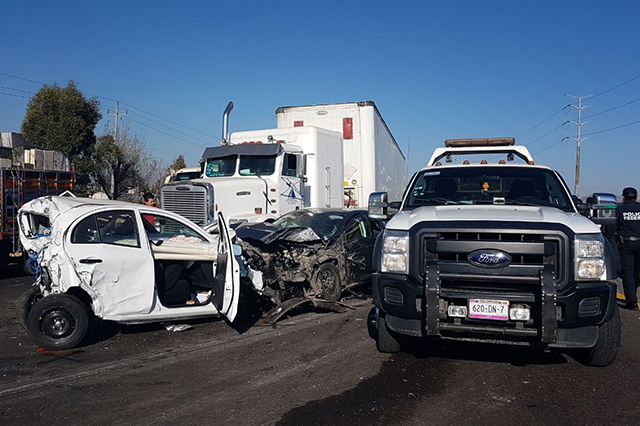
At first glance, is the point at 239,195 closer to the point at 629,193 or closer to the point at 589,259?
the point at 629,193

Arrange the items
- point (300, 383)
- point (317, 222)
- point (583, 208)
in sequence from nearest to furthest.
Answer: point (300, 383), point (583, 208), point (317, 222)

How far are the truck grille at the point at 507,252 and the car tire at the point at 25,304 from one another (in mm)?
5195

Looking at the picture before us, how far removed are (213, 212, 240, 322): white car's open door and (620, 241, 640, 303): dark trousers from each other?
627 centimetres

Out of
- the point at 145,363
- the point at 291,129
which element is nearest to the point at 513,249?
the point at 145,363

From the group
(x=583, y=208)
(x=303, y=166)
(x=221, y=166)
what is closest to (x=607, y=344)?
(x=583, y=208)

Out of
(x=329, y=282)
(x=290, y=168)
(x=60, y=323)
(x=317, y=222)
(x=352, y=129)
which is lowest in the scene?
(x=60, y=323)

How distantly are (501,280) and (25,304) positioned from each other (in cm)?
594

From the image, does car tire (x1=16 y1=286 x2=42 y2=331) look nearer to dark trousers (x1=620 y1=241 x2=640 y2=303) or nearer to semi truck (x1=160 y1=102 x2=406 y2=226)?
semi truck (x1=160 y1=102 x2=406 y2=226)

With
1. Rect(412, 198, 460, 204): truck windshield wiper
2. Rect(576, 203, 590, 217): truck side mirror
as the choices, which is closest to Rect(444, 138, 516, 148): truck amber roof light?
Rect(576, 203, 590, 217): truck side mirror

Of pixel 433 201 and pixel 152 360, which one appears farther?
pixel 433 201

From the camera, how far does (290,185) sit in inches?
554

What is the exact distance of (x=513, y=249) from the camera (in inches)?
197

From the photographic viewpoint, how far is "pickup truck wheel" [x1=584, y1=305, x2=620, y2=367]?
17.6ft

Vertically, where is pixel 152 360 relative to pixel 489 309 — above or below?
below
